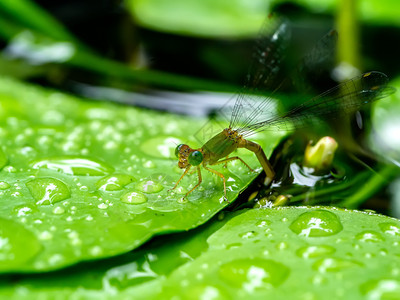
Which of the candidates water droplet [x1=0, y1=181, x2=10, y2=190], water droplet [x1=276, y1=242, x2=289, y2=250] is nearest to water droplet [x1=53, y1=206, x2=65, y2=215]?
water droplet [x1=0, y1=181, x2=10, y2=190]

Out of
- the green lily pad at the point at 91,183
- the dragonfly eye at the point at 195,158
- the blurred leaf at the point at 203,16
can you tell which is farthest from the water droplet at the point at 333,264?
the blurred leaf at the point at 203,16

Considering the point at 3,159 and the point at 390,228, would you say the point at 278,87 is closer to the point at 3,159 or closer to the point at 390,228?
the point at 390,228

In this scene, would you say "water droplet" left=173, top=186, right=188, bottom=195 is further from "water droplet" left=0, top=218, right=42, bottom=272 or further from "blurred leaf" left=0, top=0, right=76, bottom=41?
"blurred leaf" left=0, top=0, right=76, bottom=41

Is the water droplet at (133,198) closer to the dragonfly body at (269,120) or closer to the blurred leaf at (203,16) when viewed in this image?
the dragonfly body at (269,120)

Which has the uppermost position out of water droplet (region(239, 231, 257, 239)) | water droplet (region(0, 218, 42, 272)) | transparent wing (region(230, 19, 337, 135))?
transparent wing (region(230, 19, 337, 135))

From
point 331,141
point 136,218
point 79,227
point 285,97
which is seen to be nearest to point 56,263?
point 79,227
